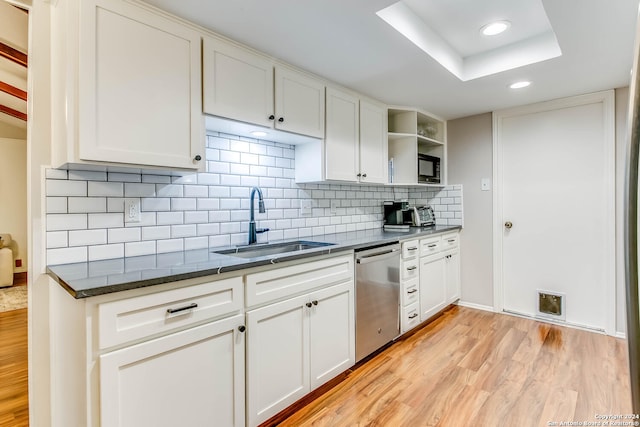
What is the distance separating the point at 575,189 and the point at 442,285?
1.45m

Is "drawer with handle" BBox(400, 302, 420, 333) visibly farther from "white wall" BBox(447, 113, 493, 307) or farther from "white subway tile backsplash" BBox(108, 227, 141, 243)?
"white subway tile backsplash" BBox(108, 227, 141, 243)

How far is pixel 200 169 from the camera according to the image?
1.69 metres

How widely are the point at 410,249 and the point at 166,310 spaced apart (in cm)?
201

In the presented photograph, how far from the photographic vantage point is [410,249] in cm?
275

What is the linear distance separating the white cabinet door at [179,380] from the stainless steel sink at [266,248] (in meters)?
0.64

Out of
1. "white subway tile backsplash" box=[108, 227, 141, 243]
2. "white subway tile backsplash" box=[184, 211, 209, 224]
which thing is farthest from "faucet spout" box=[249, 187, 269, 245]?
"white subway tile backsplash" box=[108, 227, 141, 243]

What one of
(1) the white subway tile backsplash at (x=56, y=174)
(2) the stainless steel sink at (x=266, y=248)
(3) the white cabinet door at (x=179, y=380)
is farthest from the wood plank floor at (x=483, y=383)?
(1) the white subway tile backsplash at (x=56, y=174)

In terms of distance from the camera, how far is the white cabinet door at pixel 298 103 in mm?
2059

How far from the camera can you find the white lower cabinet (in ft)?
5.21

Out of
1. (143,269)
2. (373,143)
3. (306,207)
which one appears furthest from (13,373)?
(373,143)

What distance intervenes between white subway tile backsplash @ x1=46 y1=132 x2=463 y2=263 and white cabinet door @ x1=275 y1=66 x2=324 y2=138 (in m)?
0.34

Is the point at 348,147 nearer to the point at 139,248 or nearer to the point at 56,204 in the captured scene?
the point at 139,248

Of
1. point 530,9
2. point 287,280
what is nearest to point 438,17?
point 530,9

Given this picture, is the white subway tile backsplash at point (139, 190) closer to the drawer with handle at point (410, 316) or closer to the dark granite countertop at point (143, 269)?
the dark granite countertop at point (143, 269)
